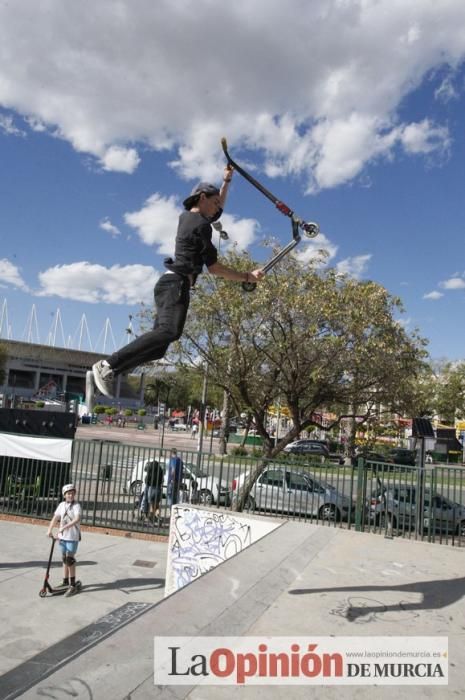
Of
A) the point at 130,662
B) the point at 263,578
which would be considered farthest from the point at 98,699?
the point at 263,578

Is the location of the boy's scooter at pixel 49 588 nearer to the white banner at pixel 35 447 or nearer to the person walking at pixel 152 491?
the person walking at pixel 152 491

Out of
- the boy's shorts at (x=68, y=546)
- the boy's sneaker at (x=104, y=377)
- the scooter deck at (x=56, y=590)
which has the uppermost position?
the boy's sneaker at (x=104, y=377)

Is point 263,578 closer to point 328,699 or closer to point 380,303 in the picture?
point 328,699

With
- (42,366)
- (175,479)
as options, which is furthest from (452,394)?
(42,366)

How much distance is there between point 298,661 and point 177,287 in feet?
10.2

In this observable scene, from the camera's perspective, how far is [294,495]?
12.4 m

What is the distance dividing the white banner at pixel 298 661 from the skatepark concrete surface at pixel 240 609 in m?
0.09

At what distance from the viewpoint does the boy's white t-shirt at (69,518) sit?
360 inches

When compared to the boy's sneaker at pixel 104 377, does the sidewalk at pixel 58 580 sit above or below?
below

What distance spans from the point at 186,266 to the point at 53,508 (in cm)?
1181

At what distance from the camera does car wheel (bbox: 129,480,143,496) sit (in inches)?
529

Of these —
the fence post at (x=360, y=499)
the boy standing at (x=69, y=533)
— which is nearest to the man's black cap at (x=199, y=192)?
the boy standing at (x=69, y=533)

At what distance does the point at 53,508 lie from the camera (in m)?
14.2

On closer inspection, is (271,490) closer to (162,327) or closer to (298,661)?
(298,661)
